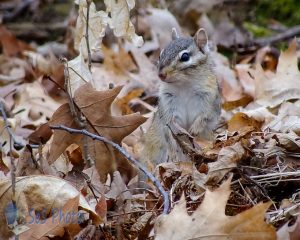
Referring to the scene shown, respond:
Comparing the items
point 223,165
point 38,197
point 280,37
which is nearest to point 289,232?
point 223,165

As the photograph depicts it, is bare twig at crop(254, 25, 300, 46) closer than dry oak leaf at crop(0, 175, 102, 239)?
No

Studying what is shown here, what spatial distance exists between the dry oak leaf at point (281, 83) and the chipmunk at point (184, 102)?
2.00 ft

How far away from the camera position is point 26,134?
5.68m

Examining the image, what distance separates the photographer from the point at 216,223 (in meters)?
3.00

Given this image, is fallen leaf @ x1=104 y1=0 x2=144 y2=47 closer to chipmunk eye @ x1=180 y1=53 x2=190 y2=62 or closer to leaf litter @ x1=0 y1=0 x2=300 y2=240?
leaf litter @ x1=0 y1=0 x2=300 y2=240

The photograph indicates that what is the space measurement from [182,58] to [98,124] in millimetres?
1068

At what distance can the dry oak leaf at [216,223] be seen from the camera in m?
2.96

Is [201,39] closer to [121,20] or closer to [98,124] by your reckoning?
[121,20]

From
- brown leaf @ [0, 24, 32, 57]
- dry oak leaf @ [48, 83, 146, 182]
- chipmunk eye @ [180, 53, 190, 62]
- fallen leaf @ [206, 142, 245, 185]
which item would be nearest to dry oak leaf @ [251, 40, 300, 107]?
chipmunk eye @ [180, 53, 190, 62]

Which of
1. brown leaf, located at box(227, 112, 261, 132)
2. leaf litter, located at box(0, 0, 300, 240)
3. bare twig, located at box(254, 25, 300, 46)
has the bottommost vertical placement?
bare twig, located at box(254, 25, 300, 46)

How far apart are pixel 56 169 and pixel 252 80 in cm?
278

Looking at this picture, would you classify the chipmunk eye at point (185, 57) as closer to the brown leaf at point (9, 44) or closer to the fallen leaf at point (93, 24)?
the fallen leaf at point (93, 24)

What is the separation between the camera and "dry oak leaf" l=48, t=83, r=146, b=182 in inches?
169

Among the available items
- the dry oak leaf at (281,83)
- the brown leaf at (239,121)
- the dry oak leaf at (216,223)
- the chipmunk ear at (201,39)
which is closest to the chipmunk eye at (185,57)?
the chipmunk ear at (201,39)
